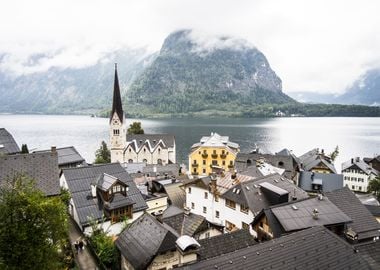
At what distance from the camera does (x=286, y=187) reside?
3922 centimetres

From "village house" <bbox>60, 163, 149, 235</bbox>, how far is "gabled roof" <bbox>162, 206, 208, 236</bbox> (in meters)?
3.53

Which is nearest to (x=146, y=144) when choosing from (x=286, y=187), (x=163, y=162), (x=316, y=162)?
(x=163, y=162)

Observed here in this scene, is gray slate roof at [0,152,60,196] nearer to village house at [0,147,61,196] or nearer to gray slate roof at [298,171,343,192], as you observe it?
village house at [0,147,61,196]

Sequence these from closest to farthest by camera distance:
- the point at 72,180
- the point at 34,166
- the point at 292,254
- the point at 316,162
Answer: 1. the point at 292,254
2. the point at 34,166
3. the point at 72,180
4. the point at 316,162

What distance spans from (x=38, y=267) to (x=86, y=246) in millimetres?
11645

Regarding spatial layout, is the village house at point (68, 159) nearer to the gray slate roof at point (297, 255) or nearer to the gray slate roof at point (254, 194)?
the gray slate roof at point (254, 194)

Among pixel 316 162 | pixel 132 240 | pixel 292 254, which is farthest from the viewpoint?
pixel 316 162

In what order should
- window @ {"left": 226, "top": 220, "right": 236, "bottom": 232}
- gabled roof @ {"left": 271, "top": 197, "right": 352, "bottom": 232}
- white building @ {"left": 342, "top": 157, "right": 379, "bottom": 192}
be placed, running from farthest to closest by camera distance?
white building @ {"left": 342, "top": 157, "right": 379, "bottom": 192} < window @ {"left": 226, "top": 220, "right": 236, "bottom": 232} < gabled roof @ {"left": 271, "top": 197, "right": 352, "bottom": 232}

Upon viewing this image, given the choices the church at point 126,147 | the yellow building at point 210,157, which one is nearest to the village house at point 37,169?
the yellow building at point 210,157

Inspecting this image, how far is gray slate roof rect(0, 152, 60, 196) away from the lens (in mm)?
28250

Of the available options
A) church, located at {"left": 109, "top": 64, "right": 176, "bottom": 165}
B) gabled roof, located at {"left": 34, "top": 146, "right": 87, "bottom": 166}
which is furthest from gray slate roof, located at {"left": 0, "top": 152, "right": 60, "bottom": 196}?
church, located at {"left": 109, "top": 64, "right": 176, "bottom": 165}

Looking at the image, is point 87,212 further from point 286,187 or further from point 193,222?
point 286,187

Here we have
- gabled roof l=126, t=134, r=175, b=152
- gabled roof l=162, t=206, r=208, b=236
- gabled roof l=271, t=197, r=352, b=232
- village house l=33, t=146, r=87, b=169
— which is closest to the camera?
gabled roof l=271, t=197, r=352, b=232

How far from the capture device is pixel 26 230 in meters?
15.7
